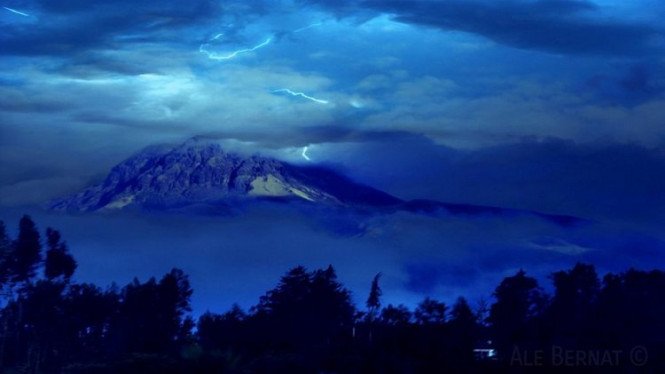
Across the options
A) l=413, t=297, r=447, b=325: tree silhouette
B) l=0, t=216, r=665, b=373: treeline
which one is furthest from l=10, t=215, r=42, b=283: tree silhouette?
l=413, t=297, r=447, b=325: tree silhouette

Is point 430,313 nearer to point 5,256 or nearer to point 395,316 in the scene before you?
point 395,316

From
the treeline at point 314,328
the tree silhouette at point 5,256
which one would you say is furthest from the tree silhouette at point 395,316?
the tree silhouette at point 5,256

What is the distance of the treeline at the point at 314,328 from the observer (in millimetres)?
33906

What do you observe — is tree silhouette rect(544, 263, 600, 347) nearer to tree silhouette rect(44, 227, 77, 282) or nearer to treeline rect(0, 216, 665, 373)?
treeline rect(0, 216, 665, 373)

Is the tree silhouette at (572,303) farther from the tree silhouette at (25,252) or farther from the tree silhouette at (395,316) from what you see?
the tree silhouette at (25,252)

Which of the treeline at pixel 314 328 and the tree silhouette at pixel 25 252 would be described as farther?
the tree silhouette at pixel 25 252

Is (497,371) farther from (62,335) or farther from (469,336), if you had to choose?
(62,335)

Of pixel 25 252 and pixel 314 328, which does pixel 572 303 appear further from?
pixel 25 252

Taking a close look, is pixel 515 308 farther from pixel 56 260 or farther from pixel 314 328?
pixel 56 260

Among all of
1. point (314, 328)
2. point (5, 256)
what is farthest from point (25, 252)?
point (314, 328)

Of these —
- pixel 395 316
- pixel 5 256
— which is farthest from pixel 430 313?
pixel 5 256

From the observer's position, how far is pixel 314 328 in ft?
141

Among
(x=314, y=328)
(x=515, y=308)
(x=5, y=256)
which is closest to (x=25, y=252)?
(x=5, y=256)

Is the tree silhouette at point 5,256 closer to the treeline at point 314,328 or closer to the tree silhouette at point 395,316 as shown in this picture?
the treeline at point 314,328
